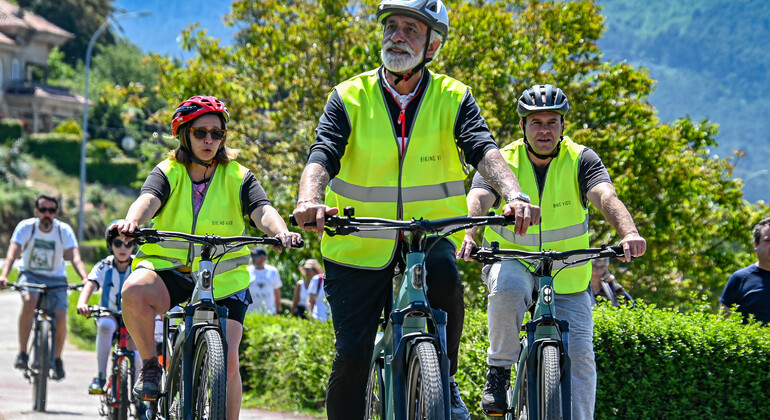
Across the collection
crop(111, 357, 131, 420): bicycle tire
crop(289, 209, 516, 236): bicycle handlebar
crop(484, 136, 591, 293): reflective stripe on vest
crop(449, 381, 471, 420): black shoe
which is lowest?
crop(111, 357, 131, 420): bicycle tire

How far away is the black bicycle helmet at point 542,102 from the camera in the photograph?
6529mm

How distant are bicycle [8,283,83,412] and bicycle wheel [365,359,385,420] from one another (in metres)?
7.38

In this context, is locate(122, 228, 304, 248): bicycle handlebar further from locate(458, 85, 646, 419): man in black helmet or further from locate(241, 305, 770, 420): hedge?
locate(241, 305, 770, 420): hedge

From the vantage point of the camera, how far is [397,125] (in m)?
5.41

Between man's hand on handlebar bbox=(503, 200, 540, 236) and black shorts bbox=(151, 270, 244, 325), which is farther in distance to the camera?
black shorts bbox=(151, 270, 244, 325)

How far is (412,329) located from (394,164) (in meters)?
0.95

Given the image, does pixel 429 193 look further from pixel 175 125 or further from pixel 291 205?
pixel 291 205

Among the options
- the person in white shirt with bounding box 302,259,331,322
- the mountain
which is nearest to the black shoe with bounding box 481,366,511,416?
the person in white shirt with bounding box 302,259,331,322

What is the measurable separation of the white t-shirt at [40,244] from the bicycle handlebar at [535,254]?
8.58m

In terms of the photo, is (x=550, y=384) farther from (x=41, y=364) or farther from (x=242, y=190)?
(x=41, y=364)

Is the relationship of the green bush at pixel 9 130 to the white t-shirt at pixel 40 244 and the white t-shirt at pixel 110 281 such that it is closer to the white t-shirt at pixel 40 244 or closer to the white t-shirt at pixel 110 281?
the white t-shirt at pixel 40 244

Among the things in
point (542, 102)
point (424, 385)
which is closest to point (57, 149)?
point (542, 102)

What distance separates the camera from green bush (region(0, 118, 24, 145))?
7000cm

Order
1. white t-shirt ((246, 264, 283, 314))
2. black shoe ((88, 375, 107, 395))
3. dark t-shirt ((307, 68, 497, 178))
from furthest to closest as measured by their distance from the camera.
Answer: white t-shirt ((246, 264, 283, 314))
black shoe ((88, 375, 107, 395))
dark t-shirt ((307, 68, 497, 178))
